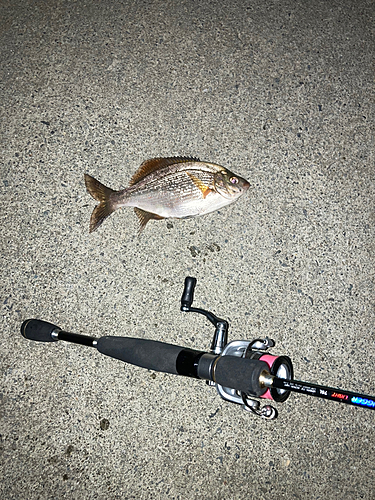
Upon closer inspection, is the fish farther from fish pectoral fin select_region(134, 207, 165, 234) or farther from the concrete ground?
the concrete ground

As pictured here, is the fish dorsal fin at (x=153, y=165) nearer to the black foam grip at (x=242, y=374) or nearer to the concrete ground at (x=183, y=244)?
the concrete ground at (x=183, y=244)

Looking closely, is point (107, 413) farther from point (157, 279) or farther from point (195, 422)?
point (157, 279)

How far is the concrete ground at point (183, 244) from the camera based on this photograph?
1.80 meters

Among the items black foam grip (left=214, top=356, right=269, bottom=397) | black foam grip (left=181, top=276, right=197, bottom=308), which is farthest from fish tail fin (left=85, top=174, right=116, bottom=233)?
black foam grip (left=214, top=356, right=269, bottom=397)

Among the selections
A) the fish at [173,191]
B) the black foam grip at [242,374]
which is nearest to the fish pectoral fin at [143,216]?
the fish at [173,191]

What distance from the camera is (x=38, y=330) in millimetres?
1691

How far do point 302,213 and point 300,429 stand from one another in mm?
1089

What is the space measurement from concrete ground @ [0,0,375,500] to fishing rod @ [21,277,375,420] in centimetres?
19

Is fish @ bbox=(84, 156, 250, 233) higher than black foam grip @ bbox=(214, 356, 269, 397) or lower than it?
higher

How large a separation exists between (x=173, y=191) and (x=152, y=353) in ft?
2.48

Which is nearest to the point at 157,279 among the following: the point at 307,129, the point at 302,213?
the point at 302,213

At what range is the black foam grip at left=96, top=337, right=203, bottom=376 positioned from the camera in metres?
1.36

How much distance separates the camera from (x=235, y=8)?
213 centimetres

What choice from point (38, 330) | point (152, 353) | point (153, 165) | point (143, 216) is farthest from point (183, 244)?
point (38, 330)
